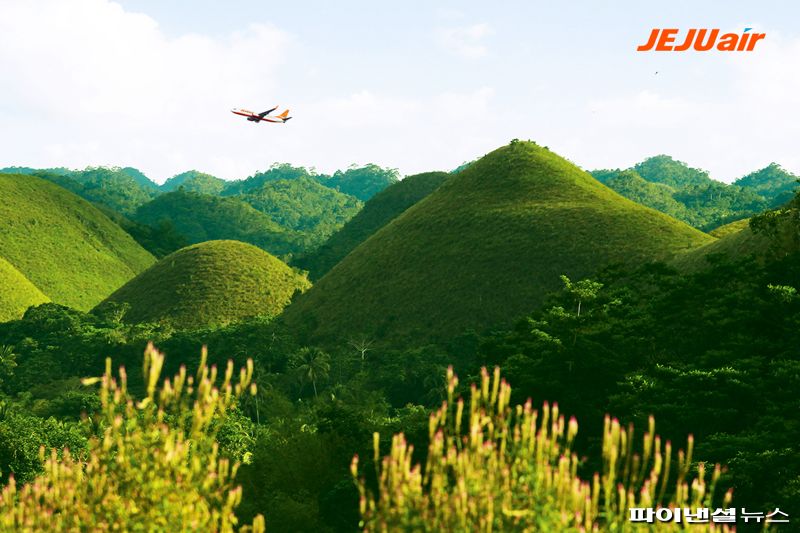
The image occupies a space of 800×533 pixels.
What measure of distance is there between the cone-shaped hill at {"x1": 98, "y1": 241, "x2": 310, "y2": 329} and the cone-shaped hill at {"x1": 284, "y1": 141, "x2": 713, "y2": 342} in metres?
15.9

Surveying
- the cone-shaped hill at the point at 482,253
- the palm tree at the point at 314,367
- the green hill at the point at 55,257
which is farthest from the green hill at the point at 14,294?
the palm tree at the point at 314,367

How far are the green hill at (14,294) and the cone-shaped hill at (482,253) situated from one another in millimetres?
50887

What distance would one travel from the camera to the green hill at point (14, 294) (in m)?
147

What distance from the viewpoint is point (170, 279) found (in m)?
161

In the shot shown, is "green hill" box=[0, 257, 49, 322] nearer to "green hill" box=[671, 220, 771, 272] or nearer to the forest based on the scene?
the forest

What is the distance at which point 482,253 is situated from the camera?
127562mm

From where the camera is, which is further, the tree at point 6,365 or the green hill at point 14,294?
the green hill at point 14,294

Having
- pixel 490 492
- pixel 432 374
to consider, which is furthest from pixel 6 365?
pixel 490 492

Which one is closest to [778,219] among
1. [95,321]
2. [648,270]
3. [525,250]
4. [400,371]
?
[648,270]

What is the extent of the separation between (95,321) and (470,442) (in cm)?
13140

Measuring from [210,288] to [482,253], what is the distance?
56203mm

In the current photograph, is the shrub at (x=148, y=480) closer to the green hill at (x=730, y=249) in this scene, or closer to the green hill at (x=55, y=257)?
the green hill at (x=730, y=249)

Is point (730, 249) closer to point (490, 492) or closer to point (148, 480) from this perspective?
point (490, 492)

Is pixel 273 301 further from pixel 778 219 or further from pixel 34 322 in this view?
pixel 778 219
